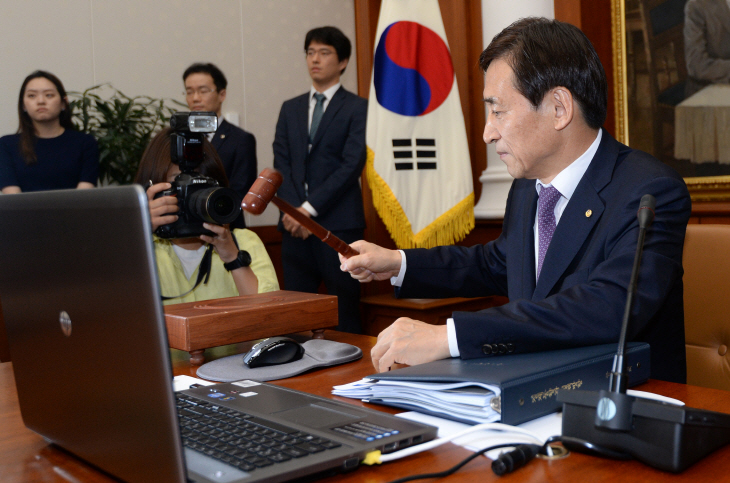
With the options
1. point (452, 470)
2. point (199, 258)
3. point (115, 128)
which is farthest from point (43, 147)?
point (452, 470)

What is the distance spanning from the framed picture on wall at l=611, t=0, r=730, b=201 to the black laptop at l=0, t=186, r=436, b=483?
8.30ft

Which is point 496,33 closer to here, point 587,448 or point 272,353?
point 272,353

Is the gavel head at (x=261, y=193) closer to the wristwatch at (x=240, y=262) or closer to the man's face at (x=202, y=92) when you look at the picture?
the wristwatch at (x=240, y=262)

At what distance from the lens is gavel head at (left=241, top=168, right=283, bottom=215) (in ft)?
3.77

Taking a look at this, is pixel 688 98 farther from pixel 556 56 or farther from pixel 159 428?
pixel 159 428

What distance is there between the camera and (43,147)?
3262 mm

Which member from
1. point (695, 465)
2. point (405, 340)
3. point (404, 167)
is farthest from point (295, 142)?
point (695, 465)

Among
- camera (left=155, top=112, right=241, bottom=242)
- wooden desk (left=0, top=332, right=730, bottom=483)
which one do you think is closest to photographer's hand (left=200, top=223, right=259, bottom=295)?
camera (left=155, top=112, right=241, bottom=242)

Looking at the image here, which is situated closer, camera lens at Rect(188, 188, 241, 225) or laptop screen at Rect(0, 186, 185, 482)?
laptop screen at Rect(0, 186, 185, 482)

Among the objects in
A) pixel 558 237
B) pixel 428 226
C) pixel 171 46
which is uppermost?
pixel 171 46

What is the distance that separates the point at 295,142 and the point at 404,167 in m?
0.60

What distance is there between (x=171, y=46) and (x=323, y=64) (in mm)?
1102

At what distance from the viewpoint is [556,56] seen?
1302mm

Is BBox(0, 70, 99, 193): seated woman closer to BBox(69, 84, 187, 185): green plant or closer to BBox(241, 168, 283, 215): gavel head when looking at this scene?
BBox(69, 84, 187, 185): green plant
